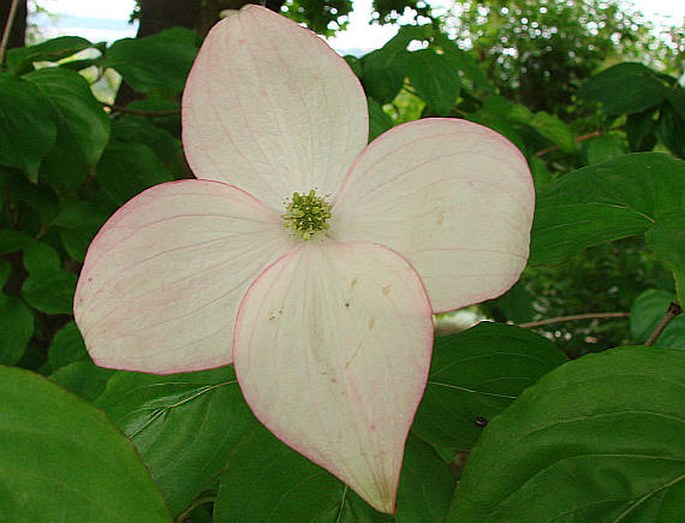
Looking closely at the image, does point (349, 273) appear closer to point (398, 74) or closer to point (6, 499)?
point (6, 499)

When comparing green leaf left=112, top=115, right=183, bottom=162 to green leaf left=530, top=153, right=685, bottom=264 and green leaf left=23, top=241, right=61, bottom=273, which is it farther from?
green leaf left=530, top=153, right=685, bottom=264

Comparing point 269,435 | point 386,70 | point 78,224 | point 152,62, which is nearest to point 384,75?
point 386,70

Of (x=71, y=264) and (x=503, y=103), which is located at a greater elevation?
(x=503, y=103)

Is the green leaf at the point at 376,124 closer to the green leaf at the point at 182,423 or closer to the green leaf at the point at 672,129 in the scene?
the green leaf at the point at 182,423

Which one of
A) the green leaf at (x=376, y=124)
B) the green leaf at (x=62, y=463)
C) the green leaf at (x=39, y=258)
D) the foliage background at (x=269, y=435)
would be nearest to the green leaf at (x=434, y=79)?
the foliage background at (x=269, y=435)

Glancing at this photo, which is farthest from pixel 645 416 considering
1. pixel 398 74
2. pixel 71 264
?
pixel 71 264

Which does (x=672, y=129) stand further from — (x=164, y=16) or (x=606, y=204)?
(x=164, y=16)
